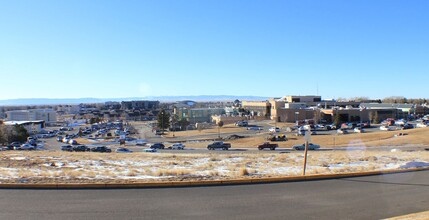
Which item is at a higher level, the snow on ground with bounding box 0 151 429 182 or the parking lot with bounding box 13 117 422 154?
the snow on ground with bounding box 0 151 429 182

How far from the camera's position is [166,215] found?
347 inches

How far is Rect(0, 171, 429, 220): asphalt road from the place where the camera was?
8.91 meters

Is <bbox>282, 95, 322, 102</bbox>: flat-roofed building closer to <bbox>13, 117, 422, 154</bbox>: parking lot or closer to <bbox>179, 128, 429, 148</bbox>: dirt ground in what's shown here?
<bbox>13, 117, 422, 154</bbox>: parking lot

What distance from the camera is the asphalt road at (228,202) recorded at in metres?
8.91

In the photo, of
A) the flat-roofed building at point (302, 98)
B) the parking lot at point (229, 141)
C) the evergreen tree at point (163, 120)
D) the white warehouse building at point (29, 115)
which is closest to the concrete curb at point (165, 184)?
the parking lot at point (229, 141)

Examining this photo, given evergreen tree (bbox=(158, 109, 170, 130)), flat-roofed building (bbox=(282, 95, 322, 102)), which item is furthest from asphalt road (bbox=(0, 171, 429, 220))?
flat-roofed building (bbox=(282, 95, 322, 102))

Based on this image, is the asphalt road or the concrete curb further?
the concrete curb

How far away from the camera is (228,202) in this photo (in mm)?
10133

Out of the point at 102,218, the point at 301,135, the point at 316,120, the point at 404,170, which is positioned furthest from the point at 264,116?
the point at 102,218

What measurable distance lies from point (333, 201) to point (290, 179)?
313 cm

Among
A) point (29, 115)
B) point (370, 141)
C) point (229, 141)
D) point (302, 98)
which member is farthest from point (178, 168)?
point (29, 115)

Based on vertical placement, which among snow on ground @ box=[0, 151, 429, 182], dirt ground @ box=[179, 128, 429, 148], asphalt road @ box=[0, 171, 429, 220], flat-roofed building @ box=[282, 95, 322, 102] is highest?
flat-roofed building @ box=[282, 95, 322, 102]

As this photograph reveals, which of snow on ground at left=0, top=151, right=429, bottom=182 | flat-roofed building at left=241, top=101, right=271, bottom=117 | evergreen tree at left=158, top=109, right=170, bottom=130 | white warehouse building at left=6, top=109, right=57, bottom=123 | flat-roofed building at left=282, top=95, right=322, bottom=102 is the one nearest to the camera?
snow on ground at left=0, top=151, right=429, bottom=182

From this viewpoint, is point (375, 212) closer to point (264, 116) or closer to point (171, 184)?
point (171, 184)
